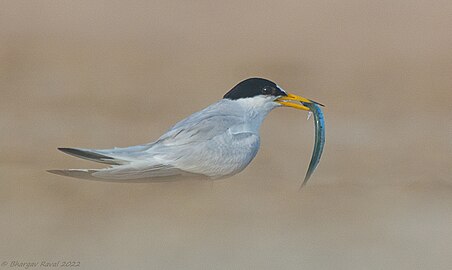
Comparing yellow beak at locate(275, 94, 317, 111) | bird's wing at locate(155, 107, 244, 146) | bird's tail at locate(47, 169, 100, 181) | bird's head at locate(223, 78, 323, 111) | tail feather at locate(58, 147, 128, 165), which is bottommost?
bird's tail at locate(47, 169, 100, 181)

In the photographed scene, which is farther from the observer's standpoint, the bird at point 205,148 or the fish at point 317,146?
the fish at point 317,146

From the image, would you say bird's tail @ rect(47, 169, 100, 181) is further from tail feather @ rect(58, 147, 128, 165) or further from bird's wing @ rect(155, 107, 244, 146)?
bird's wing @ rect(155, 107, 244, 146)

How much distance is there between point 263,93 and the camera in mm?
1902

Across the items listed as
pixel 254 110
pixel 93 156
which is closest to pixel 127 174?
pixel 93 156

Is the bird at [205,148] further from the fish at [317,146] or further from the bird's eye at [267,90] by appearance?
the fish at [317,146]

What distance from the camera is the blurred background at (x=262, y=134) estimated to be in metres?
1.94

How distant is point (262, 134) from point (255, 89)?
128 millimetres

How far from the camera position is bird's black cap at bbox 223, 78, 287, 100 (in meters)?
1.90

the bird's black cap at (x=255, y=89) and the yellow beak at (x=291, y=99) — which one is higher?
the bird's black cap at (x=255, y=89)

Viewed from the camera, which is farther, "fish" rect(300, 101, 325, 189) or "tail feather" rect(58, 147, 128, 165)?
"fish" rect(300, 101, 325, 189)

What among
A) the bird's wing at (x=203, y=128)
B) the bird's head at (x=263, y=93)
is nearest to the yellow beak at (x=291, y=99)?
the bird's head at (x=263, y=93)

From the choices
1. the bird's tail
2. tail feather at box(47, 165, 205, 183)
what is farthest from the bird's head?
the bird's tail

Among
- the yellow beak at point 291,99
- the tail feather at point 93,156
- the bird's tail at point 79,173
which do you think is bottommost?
the bird's tail at point 79,173

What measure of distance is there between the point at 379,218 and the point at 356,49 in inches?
18.9
